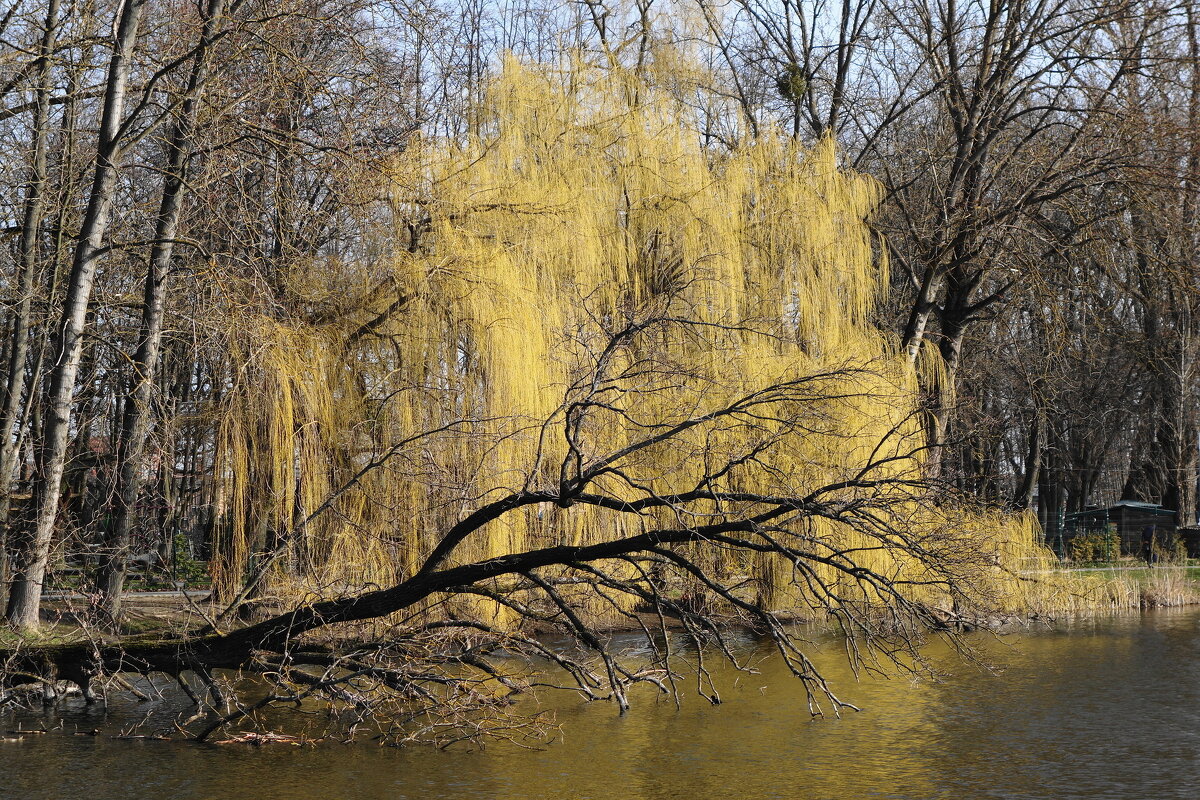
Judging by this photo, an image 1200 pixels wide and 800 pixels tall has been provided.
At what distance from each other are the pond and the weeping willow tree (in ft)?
1.70

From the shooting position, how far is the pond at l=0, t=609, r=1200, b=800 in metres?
9.04

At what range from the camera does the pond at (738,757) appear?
9039mm

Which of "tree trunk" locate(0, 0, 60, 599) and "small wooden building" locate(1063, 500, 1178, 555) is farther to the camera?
"small wooden building" locate(1063, 500, 1178, 555)

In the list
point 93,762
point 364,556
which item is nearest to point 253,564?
point 364,556

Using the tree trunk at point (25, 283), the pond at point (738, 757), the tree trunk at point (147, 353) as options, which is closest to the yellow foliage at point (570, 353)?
the tree trunk at point (147, 353)

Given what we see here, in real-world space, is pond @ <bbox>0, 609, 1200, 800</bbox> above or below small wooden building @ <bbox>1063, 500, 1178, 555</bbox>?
below

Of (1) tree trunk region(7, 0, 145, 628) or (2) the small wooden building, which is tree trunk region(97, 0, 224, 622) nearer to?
(1) tree trunk region(7, 0, 145, 628)

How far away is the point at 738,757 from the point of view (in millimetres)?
9984

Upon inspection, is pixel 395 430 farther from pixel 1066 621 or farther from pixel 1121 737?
pixel 1066 621

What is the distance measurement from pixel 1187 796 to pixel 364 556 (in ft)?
26.1

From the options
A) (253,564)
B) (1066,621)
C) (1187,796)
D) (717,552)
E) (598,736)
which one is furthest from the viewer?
(1066,621)

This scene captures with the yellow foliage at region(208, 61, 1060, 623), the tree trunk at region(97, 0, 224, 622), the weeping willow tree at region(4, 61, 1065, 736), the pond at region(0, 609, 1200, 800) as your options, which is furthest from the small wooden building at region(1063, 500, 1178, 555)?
the tree trunk at region(97, 0, 224, 622)

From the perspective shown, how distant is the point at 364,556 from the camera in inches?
512

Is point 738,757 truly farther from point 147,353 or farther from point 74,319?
point 147,353
